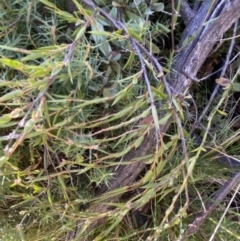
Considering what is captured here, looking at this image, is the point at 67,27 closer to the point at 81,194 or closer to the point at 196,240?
the point at 81,194

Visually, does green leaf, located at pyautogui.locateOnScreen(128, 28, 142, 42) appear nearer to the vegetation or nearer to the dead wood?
the vegetation

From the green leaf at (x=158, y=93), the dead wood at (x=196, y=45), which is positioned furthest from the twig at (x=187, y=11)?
the green leaf at (x=158, y=93)

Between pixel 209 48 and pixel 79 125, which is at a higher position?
pixel 209 48

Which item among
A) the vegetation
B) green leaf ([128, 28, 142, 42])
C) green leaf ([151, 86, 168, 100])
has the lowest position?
the vegetation

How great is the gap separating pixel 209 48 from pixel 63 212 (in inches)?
11.4

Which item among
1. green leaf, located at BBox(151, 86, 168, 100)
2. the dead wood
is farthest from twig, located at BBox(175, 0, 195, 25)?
green leaf, located at BBox(151, 86, 168, 100)

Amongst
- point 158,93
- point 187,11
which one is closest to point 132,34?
point 158,93

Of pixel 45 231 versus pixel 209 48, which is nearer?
pixel 209 48

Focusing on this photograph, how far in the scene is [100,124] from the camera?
484 millimetres

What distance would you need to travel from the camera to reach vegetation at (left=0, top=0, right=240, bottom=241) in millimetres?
433

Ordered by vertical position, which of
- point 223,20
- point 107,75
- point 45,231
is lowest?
point 45,231

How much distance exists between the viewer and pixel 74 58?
44 cm

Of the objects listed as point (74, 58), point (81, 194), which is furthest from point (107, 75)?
point (81, 194)

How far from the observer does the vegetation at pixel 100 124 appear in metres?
0.43
